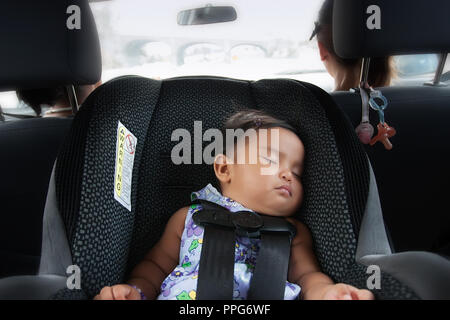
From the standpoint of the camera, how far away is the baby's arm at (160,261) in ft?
3.77

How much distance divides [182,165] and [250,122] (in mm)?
263

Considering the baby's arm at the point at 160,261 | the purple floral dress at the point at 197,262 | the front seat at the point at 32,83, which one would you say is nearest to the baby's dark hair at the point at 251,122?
the purple floral dress at the point at 197,262

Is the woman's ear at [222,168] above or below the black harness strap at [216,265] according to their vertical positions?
above

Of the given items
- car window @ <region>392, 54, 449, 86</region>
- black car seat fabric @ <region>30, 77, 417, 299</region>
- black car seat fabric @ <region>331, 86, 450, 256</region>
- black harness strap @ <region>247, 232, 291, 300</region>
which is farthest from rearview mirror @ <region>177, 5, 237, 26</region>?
black harness strap @ <region>247, 232, 291, 300</region>

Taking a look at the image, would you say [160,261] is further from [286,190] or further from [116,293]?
[286,190]

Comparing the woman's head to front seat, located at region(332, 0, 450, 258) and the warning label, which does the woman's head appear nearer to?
the warning label

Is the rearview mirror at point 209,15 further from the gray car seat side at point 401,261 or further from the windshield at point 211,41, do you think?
the gray car seat side at point 401,261

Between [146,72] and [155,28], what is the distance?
270 millimetres

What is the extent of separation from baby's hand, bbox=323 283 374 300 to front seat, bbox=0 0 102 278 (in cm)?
104

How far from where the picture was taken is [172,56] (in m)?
A: 2.14

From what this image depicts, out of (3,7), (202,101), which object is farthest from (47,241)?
(3,7)

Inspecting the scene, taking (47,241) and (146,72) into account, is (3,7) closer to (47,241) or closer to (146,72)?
(47,241)

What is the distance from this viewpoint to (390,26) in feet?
4.79

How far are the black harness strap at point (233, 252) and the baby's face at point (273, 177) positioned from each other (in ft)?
0.18
